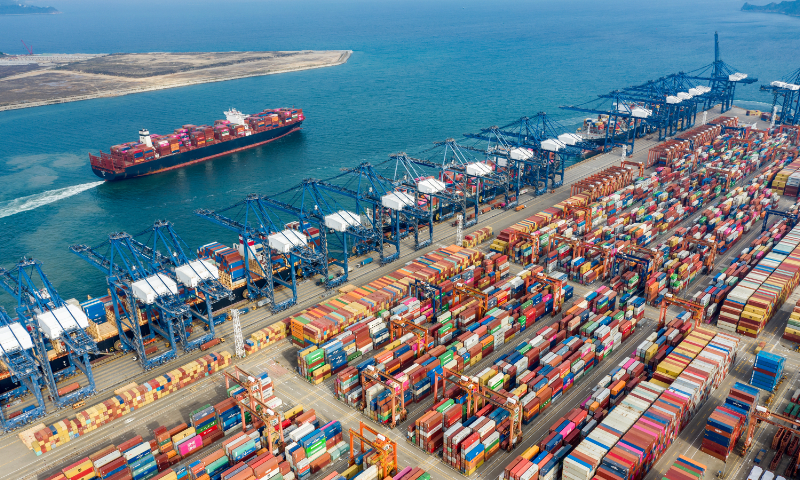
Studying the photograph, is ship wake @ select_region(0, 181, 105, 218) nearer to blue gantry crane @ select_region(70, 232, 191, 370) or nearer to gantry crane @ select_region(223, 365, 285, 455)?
blue gantry crane @ select_region(70, 232, 191, 370)

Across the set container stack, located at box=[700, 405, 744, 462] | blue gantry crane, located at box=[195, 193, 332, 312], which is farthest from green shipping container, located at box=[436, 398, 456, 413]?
blue gantry crane, located at box=[195, 193, 332, 312]

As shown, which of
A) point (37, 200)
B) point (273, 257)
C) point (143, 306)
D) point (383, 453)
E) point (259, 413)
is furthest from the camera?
point (37, 200)

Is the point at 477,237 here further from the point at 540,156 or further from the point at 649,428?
the point at 649,428

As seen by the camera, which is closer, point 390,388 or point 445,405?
point 390,388

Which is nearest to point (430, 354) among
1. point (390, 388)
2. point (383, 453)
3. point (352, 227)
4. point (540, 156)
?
point (390, 388)

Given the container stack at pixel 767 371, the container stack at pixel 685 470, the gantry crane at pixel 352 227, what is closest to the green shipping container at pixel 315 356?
the gantry crane at pixel 352 227

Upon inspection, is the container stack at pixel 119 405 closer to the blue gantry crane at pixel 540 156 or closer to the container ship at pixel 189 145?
the blue gantry crane at pixel 540 156

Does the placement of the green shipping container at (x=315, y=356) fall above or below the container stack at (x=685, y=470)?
above
